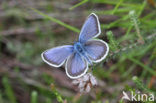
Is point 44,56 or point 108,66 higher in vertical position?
point 44,56

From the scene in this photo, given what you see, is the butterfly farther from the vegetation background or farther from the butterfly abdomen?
the vegetation background

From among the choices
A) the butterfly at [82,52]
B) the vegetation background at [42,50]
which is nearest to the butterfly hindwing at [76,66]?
the butterfly at [82,52]

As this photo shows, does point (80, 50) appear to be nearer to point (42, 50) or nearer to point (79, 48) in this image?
point (79, 48)

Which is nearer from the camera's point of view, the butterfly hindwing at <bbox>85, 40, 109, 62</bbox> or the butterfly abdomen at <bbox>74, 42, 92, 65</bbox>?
the butterfly hindwing at <bbox>85, 40, 109, 62</bbox>

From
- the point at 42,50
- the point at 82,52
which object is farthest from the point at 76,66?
the point at 42,50

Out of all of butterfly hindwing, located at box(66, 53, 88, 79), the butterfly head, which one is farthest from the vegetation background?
butterfly hindwing, located at box(66, 53, 88, 79)

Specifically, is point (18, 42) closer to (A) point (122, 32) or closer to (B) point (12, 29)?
(B) point (12, 29)

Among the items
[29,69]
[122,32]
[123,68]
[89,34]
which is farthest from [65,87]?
[89,34]
